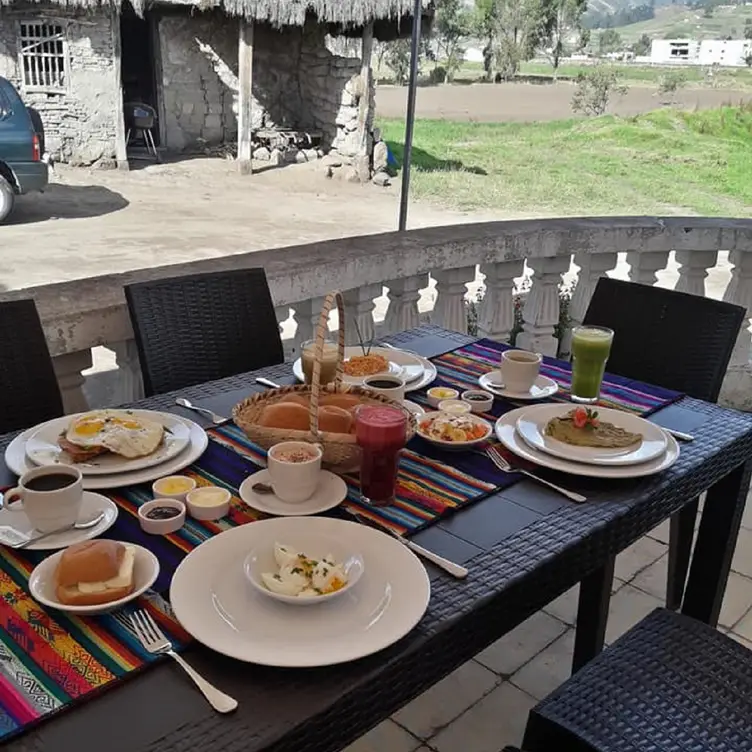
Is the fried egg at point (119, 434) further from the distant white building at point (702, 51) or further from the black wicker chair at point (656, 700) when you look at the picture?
the distant white building at point (702, 51)

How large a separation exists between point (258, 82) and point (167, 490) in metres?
12.9

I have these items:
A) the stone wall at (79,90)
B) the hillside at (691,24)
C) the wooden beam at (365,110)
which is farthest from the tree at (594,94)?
the hillside at (691,24)

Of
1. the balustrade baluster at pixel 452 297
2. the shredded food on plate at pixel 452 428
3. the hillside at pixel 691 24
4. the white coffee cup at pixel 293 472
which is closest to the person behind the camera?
the white coffee cup at pixel 293 472

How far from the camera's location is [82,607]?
0.87 meters

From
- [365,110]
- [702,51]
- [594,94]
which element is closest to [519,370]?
[365,110]

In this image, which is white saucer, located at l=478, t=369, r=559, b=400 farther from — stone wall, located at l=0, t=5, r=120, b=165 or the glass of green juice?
stone wall, located at l=0, t=5, r=120, b=165

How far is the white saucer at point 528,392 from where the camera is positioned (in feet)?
5.05

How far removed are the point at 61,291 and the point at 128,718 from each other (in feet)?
4.11

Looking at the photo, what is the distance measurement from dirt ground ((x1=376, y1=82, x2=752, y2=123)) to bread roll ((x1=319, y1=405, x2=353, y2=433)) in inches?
744

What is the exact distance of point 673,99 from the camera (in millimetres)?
22281

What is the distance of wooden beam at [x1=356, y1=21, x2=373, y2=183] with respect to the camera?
11898mm

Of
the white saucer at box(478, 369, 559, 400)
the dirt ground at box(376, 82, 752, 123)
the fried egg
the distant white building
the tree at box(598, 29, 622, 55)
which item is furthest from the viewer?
the distant white building

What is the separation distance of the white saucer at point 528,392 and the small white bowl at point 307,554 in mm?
634

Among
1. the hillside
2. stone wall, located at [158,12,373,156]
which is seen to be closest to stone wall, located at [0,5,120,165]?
stone wall, located at [158,12,373,156]
